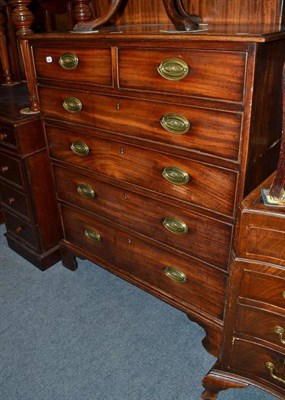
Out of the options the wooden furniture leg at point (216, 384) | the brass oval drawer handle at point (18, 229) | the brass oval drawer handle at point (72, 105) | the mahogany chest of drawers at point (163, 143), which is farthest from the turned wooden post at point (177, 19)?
the brass oval drawer handle at point (18, 229)

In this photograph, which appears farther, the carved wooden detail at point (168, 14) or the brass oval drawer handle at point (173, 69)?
the carved wooden detail at point (168, 14)

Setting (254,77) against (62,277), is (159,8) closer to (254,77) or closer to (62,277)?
(254,77)

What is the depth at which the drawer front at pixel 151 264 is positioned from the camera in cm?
167

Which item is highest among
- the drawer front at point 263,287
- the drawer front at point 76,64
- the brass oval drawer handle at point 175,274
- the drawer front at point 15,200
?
the drawer front at point 76,64

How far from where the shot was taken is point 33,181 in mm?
2184

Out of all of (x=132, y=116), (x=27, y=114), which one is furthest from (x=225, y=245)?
(x=27, y=114)

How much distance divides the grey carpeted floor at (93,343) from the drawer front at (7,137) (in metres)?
0.86

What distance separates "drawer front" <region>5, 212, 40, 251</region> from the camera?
7.82ft

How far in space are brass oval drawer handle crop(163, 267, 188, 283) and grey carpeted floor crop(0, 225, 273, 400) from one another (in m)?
0.36

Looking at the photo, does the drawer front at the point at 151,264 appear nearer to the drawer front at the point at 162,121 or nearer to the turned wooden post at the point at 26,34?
the drawer front at the point at 162,121

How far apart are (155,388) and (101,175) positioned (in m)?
1.04

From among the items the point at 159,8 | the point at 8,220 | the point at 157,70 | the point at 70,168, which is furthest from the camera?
the point at 8,220

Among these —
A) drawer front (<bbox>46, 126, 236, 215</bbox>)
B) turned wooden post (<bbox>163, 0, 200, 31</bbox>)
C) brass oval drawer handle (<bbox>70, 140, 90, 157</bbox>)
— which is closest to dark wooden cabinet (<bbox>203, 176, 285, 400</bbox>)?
drawer front (<bbox>46, 126, 236, 215</bbox>)

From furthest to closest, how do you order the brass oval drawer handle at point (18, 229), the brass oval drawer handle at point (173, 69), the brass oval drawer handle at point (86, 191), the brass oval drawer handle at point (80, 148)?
1. the brass oval drawer handle at point (18, 229)
2. the brass oval drawer handle at point (86, 191)
3. the brass oval drawer handle at point (80, 148)
4. the brass oval drawer handle at point (173, 69)
